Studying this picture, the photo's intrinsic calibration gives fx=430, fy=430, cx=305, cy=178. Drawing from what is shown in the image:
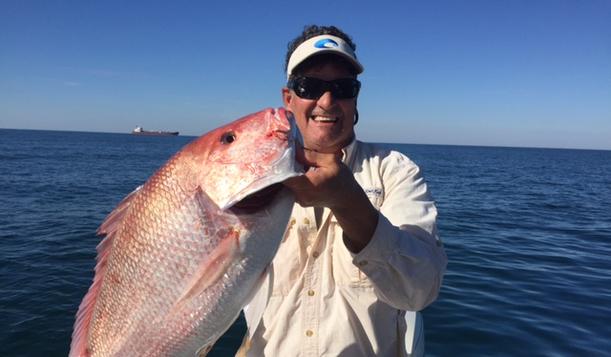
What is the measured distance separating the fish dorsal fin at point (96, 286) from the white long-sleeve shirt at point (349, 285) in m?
0.79

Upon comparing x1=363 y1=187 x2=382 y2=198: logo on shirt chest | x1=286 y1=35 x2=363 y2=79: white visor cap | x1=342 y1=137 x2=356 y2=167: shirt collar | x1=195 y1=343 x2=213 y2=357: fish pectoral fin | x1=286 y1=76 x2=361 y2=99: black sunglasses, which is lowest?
x1=195 y1=343 x2=213 y2=357: fish pectoral fin

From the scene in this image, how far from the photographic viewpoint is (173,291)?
2.00 m

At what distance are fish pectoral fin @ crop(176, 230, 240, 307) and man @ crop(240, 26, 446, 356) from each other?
0.26 m

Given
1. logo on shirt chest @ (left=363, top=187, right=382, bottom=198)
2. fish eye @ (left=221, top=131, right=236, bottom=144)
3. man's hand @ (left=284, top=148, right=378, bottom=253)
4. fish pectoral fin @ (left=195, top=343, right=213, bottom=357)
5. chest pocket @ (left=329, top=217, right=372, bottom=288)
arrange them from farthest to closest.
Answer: logo on shirt chest @ (left=363, top=187, right=382, bottom=198) → chest pocket @ (left=329, top=217, right=372, bottom=288) → fish pectoral fin @ (left=195, top=343, right=213, bottom=357) → fish eye @ (left=221, top=131, right=236, bottom=144) → man's hand @ (left=284, top=148, right=378, bottom=253)

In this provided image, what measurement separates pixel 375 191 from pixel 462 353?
200 inches

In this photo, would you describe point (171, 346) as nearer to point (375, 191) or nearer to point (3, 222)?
point (375, 191)

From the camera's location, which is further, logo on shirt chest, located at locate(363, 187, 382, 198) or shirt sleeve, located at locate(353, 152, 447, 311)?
logo on shirt chest, located at locate(363, 187, 382, 198)

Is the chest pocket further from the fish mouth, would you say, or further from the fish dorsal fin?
the fish dorsal fin

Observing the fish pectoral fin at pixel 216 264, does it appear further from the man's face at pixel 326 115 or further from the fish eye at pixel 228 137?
the man's face at pixel 326 115

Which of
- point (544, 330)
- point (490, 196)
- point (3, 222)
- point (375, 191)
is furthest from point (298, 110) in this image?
point (490, 196)

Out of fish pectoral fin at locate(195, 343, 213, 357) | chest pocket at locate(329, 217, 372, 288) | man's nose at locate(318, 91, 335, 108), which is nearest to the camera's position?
fish pectoral fin at locate(195, 343, 213, 357)

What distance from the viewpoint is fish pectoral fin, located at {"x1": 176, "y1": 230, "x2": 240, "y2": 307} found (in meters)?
1.96

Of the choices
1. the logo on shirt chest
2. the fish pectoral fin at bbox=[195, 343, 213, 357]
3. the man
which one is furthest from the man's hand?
the fish pectoral fin at bbox=[195, 343, 213, 357]

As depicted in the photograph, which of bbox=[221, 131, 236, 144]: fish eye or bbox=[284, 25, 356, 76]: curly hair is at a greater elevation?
bbox=[284, 25, 356, 76]: curly hair
